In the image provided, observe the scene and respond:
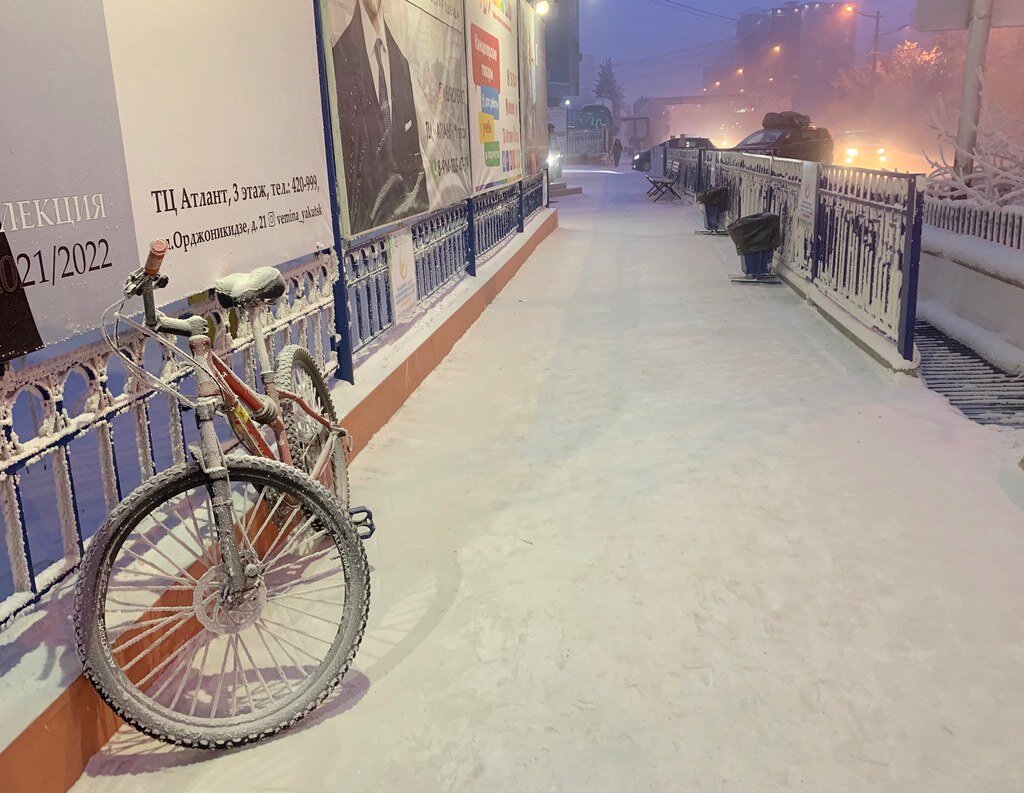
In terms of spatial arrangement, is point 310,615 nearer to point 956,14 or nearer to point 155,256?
point 155,256

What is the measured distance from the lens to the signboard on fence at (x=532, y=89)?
14.1 metres

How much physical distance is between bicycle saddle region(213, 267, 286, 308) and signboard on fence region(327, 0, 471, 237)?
2.11 meters

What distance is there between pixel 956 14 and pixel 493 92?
639 centimetres

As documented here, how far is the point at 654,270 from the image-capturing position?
1195 cm

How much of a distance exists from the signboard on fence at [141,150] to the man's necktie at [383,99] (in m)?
1.33

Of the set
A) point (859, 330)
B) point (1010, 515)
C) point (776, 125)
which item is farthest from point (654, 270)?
point (776, 125)

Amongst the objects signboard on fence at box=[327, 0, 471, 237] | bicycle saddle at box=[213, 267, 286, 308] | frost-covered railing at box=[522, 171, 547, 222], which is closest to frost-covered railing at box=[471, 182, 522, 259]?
frost-covered railing at box=[522, 171, 547, 222]

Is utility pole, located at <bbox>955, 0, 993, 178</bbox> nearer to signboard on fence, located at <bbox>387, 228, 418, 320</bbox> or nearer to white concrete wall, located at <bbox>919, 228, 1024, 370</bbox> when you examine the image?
white concrete wall, located at <bbox>919, 228, 1024, 370</bbox>

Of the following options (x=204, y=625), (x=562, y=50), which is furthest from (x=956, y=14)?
(x=562, y=50)

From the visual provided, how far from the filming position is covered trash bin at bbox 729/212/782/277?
1065cm

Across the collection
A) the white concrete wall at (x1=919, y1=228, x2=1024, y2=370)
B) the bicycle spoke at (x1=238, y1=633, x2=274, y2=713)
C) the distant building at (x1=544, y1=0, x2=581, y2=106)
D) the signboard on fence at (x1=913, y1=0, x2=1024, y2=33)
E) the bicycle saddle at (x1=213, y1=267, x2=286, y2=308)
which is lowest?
the bicycle spoke at (x1=238, y1=633, x2=274, y2=713)

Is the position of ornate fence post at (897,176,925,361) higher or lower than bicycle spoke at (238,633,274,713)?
higher

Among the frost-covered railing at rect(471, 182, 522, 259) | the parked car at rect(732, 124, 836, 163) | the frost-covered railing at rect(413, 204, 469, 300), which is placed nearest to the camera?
the frost-covered railing at rect(413, 204, 469, 300)

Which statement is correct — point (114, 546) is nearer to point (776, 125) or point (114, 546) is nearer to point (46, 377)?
point (46, 377)
